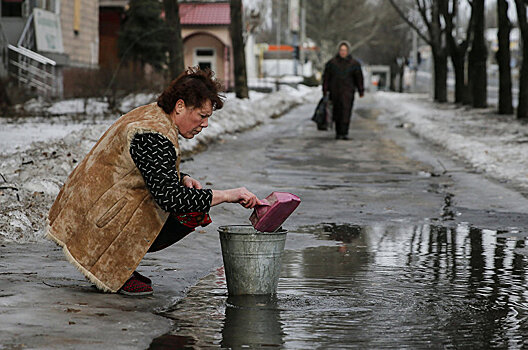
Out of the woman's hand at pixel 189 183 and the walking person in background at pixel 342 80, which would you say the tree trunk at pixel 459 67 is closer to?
the walking person in background at pixel 342 80

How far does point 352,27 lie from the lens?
9819 centimetres

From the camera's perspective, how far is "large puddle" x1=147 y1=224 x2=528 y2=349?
16.5ft

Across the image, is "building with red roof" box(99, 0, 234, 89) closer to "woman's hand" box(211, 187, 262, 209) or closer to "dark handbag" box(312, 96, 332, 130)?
Result: "dark handbag" box(312, 96, 332, 130)

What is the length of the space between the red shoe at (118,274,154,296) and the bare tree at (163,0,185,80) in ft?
63.5

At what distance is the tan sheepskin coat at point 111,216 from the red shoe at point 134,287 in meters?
0.10

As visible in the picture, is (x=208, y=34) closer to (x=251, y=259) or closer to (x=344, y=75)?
(x=344, y=75)

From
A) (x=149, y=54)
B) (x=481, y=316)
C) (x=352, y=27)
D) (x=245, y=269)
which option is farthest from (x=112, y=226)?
(x=352, y=27)

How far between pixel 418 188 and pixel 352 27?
87.1 metres

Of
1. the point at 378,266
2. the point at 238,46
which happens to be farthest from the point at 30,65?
the point at 378,266

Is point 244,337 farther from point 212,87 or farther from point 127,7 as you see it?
point 127,7

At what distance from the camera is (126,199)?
18.7ft

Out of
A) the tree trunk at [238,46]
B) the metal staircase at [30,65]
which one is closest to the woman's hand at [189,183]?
the metal staircase at [30,65]

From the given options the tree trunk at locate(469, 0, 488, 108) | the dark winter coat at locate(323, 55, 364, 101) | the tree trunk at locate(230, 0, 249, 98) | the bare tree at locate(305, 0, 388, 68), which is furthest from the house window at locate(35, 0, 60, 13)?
the bare tree at locate(305, 0, 388, 68)

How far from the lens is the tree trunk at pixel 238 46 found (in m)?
33.4
